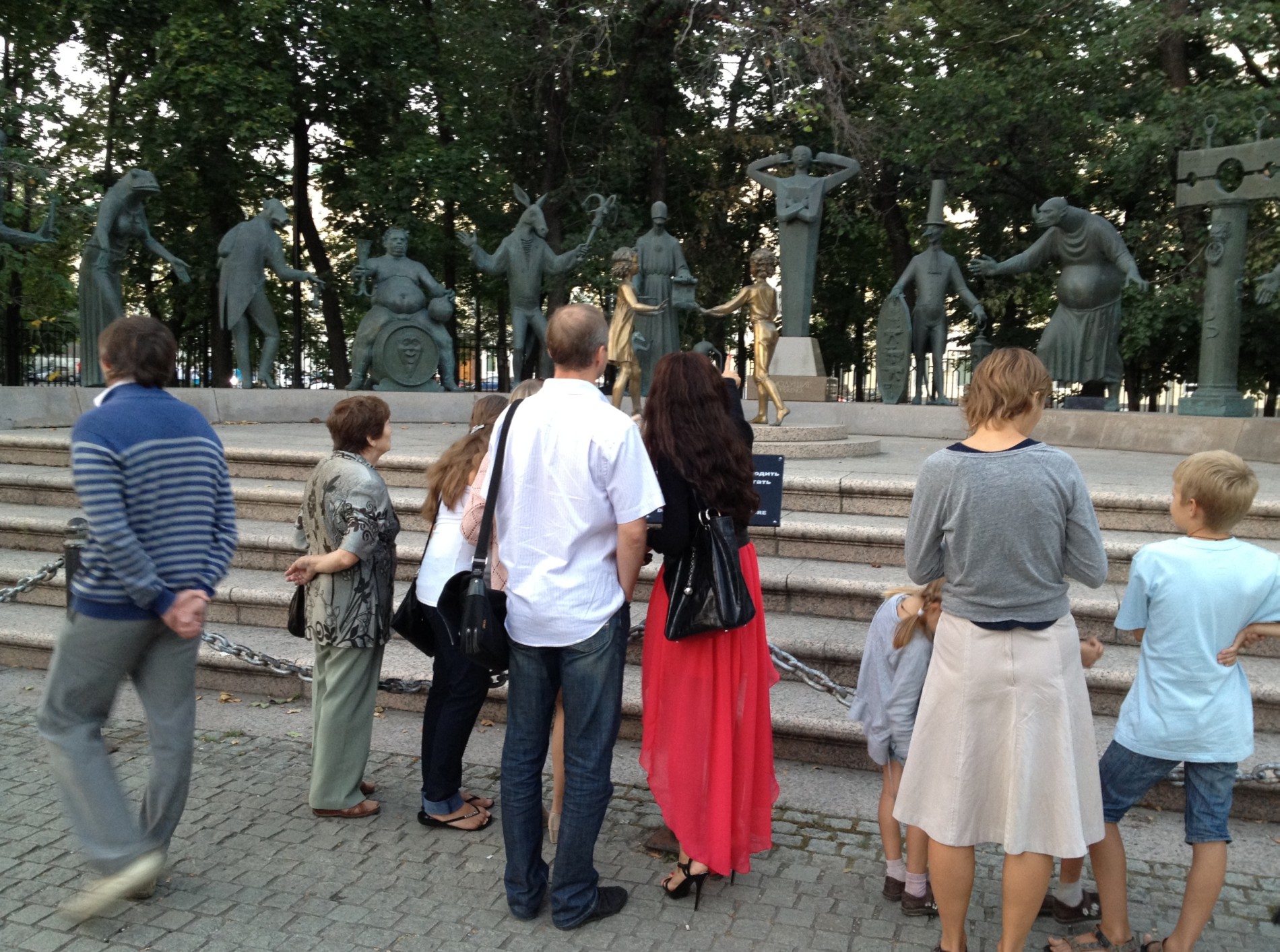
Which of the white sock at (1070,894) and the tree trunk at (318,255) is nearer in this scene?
the white sock at (1070,894)

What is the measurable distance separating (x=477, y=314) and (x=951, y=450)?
2859cm

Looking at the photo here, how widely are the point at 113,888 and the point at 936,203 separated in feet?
43.7

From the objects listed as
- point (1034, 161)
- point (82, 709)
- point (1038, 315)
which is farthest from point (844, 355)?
point (82, 709)

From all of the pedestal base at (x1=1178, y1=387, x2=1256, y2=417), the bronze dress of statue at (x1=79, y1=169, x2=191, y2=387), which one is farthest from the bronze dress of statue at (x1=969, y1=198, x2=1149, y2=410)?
the bronze dress of statue at (x1=79, y1=169, x2=191, y2=387)

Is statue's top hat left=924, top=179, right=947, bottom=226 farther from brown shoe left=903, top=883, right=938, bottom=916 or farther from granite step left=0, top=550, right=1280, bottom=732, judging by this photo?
brown shoe left=903, top=883, right=938, bottom=916

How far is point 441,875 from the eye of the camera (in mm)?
3643

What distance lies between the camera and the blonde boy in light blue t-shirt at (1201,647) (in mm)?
2996

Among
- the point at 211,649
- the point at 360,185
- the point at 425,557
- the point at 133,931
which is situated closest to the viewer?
the point at 133,931

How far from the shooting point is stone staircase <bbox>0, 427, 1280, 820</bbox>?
4695 millimetres

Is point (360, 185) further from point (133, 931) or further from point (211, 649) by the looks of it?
point (133, 931)

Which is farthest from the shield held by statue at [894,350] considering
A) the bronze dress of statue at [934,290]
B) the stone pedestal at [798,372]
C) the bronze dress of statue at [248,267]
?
the bronze dress of statue at [248,267]

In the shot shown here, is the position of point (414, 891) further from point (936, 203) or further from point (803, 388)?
point (936, 203)

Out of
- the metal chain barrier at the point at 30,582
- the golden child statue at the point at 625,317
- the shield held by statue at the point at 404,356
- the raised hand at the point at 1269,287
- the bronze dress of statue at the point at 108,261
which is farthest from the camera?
the shield held by statue at the point at 404,356

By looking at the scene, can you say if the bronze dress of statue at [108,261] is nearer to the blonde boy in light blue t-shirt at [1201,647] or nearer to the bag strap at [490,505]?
the bag strap at [490,505]
